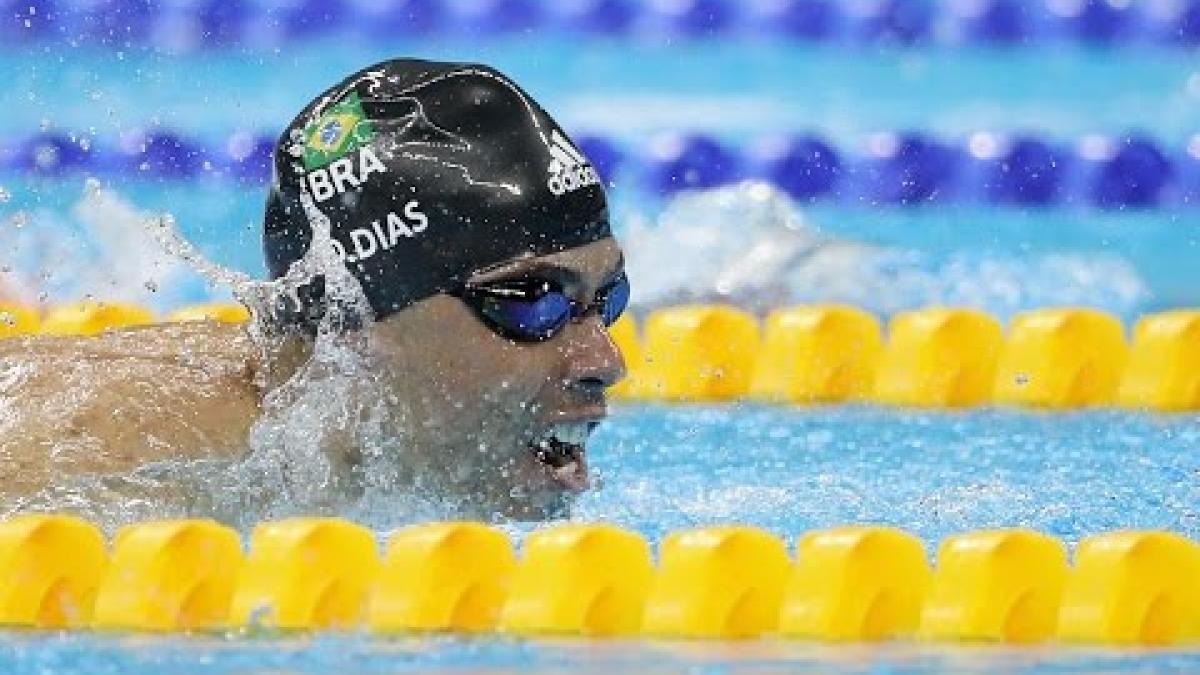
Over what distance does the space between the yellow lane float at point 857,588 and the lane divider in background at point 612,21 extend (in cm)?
557

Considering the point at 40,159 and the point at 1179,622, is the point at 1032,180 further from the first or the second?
the point at 1179,622

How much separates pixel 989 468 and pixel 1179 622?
71.0 inches

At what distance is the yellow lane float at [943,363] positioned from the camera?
584 cm

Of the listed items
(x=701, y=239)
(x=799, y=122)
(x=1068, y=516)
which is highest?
(x=799, y=122)

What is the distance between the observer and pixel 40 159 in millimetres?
8461

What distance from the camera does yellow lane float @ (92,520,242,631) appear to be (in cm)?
319

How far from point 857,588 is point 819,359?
9.40 ft

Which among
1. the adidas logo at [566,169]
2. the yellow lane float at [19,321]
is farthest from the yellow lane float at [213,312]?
the adidas logo at [566,169]

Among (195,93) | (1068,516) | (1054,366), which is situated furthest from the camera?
(195,93)

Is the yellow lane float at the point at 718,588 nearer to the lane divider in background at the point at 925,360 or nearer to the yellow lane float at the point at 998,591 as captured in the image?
the yellow lane float at the point at 998,591

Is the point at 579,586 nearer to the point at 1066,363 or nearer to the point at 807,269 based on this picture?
the point at 1066,363

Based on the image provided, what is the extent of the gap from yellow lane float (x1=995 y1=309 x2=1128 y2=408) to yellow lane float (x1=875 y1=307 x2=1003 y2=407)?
0.06m

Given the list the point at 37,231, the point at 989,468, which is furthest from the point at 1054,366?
the point at 37,231

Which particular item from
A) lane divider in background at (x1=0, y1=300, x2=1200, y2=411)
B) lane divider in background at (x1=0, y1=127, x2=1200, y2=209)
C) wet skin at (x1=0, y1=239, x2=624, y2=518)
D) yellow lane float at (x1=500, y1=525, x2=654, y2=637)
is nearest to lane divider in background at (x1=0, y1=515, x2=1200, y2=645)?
yellow lane float at (x1=500, y1=525, x2=654, y2=637)
